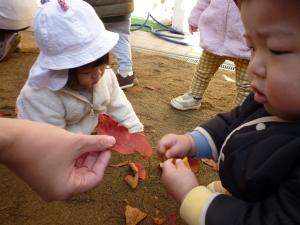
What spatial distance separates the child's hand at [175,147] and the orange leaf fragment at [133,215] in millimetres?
358

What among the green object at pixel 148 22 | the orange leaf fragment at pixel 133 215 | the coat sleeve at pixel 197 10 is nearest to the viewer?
the orange leaf fragment at pixel 133 215

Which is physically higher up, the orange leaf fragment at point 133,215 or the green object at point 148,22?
the orange leaf fragment at point 133,215

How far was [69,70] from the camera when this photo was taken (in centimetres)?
147

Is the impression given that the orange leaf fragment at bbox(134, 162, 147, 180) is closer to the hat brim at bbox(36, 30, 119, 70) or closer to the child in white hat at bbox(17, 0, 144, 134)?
the child in white hat at bbox(17, 0, 144, 134)

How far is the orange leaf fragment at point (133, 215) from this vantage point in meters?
1.27

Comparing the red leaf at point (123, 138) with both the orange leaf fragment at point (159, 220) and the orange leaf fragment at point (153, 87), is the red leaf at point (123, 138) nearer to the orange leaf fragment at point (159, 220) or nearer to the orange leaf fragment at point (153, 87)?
the orange leaf fragment at point (159, 220)

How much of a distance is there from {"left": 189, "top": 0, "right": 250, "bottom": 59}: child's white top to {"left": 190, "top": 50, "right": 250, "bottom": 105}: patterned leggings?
82 millimetres

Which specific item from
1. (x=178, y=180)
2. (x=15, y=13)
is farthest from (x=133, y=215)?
(x=15, y=13)

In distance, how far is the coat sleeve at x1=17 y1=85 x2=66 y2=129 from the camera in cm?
147

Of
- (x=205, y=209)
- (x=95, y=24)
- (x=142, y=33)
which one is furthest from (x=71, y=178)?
(x=142, y=33)

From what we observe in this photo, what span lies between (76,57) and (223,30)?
33.6 inches

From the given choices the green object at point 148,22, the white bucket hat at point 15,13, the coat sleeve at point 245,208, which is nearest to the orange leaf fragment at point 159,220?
the coat sleeve at point 245,208

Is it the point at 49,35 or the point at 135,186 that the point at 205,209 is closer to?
the point at 135,186

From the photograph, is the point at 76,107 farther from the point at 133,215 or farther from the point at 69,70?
the point at 133,215
